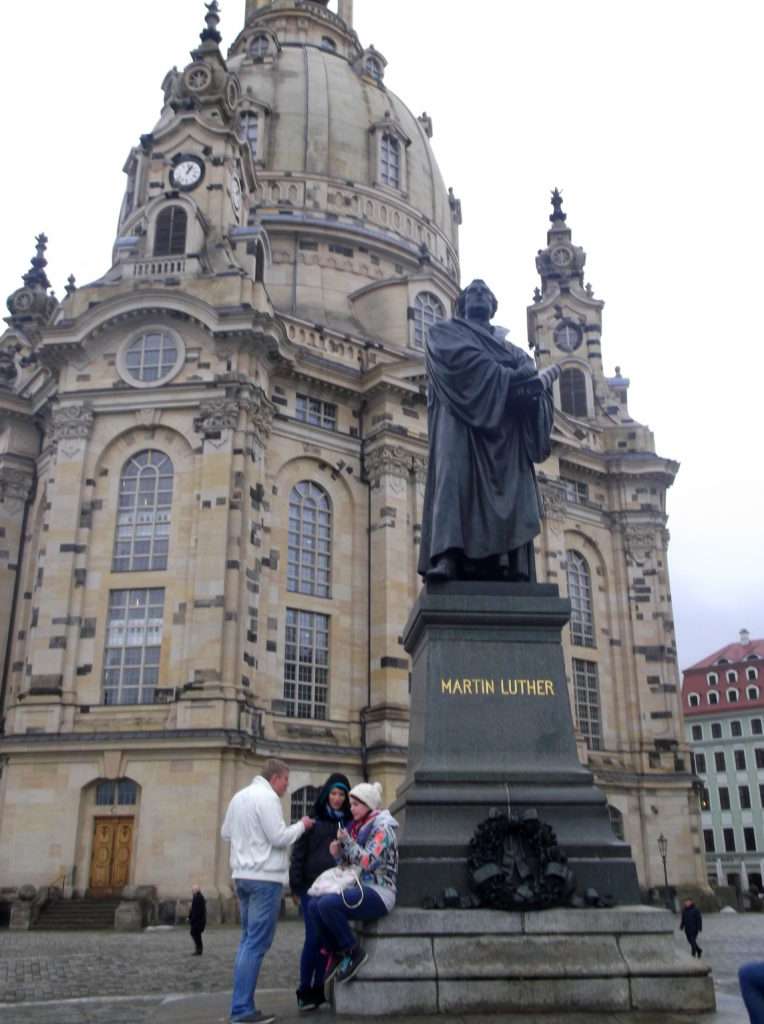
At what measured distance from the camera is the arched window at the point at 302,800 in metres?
32.6

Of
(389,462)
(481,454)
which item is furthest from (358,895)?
(389,462)

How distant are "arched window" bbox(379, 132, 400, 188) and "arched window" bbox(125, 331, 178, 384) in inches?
811

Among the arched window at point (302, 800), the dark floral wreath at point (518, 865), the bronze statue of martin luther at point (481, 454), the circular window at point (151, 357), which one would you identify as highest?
the circular window at point (151, 357)

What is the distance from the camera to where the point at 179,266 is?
36188mm

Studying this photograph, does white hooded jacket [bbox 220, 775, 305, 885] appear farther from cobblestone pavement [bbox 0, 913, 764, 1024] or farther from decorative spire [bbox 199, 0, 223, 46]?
decorative spire [bbox 199, 0, 223, 46]

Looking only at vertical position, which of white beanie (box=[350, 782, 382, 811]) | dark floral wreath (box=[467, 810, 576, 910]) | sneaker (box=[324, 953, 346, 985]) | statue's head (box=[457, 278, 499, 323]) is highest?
statue's head (box=[457, 278, 499, 323])

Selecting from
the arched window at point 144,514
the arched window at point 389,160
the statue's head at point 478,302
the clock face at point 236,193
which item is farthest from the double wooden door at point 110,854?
the arched window at point 389,160

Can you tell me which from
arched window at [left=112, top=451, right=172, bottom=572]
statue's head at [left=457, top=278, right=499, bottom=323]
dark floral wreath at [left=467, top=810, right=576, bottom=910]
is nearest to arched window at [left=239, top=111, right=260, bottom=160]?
arched window at [left=112, top=451, right=172, bottom=572]

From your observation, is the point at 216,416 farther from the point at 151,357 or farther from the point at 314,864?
the point at 314,864

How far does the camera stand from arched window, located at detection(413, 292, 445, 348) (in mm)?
44719

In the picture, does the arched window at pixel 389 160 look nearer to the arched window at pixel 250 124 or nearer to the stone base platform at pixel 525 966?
the arched window at pixel 250 124

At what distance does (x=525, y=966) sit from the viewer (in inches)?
281

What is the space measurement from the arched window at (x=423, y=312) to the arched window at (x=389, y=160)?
8.93 meters

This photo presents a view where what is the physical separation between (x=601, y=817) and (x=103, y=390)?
29.2 metres
